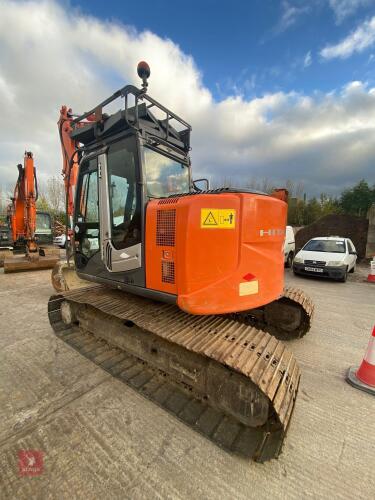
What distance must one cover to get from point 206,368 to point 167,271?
942 millimetres

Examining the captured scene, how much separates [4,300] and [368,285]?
10079 millimetres

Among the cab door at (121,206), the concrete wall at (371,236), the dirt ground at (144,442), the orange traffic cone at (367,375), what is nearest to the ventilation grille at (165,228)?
the cab door at (121,206)

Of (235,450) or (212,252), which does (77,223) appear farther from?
(235,450)

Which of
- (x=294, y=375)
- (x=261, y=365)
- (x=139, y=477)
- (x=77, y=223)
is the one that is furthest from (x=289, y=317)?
(x=77, y=223)

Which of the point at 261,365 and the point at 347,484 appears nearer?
the point at 347,484

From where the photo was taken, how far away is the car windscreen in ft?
29.0

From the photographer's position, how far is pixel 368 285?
7773 mm

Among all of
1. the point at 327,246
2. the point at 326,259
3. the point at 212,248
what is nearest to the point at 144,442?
the point at 212,248

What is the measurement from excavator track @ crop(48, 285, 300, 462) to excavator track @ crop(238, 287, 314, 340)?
1343 millimetres

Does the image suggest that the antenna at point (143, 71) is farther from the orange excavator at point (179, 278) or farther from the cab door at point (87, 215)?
the cab door at point (87, 215)

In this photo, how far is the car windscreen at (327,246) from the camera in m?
8.85

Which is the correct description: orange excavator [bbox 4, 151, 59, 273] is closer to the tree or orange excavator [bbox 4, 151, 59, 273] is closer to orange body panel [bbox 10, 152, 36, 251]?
orange body panel [bbox 10, 152, 36, 251]

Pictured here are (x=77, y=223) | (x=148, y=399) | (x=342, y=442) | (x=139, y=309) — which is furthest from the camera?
(x=77, y=223)

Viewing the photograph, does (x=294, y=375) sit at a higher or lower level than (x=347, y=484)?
higher
